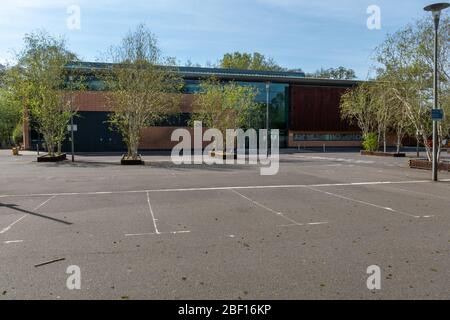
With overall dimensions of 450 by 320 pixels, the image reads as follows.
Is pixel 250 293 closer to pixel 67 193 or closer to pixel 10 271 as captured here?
pixel 10 271

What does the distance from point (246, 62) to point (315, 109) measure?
101 feet

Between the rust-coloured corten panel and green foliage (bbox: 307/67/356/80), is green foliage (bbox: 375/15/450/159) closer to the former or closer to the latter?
the rust-coloured corten panel

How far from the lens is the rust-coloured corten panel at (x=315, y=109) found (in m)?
55.1

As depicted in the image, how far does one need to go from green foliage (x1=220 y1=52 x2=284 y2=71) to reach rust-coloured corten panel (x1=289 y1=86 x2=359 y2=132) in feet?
90.0

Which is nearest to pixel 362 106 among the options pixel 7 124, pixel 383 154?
pixel 383 154

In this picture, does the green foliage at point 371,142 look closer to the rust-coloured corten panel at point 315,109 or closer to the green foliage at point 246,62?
the rust-coloured corten panel at point 315,109

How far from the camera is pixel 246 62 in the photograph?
82.7 metres

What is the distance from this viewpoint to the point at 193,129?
5000cm

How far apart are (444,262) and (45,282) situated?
5683mm

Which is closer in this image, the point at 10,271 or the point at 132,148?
the point at 10,271

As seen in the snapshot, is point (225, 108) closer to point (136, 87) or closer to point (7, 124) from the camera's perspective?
point (136, 87)
